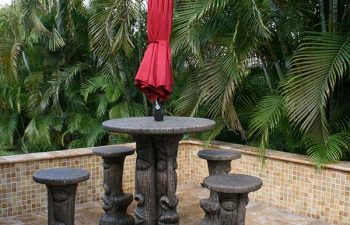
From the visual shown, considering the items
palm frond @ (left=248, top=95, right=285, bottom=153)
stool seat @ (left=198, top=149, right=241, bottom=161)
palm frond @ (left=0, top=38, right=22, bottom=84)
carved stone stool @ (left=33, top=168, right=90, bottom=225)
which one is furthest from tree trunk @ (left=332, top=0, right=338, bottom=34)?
palm frond @ (left=0, top=38, right=22, bottom=84)

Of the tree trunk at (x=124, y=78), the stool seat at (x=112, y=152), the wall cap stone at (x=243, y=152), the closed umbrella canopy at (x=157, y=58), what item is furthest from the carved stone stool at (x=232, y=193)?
the tree trunk at (x=124, y=78)

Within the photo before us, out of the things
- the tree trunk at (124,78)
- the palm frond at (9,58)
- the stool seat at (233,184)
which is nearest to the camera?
the stool seat at (233,184)

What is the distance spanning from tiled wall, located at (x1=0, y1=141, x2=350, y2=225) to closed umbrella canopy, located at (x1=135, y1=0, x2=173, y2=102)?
1723 millimetres

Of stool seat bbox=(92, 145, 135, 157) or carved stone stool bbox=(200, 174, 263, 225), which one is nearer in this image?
carved stone stool bbox=(200, 174, 263, 225)

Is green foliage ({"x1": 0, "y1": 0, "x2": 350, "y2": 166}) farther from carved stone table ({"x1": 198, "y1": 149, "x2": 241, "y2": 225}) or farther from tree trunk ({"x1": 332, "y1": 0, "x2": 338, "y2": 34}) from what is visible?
carved stone table ({"x1": 198, "y1": 149, "x2": 241, "y2": 225})

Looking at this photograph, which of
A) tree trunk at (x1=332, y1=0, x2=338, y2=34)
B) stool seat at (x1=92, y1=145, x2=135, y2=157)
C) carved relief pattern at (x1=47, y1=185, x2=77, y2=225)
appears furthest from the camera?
tree trunk at (x1=332, y1=0, x2=338, y2=34)

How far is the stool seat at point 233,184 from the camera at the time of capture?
320cm

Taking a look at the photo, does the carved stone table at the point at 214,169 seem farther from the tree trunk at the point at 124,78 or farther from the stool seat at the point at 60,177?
the tree trunk at the point at 124,78

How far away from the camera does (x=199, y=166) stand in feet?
18.9

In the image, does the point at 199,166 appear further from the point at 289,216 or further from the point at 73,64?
the point at 73,64

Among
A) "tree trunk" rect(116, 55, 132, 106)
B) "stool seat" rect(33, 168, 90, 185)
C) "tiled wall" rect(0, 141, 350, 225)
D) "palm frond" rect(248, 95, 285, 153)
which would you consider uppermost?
"tree trunk" rect(116, 55, 132, 106)

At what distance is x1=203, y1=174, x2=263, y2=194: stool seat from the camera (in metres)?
3.20

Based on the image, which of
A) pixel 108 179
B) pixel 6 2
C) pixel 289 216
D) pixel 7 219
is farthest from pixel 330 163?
pixel 6 2

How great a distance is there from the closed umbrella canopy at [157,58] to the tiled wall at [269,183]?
1.72 metres
